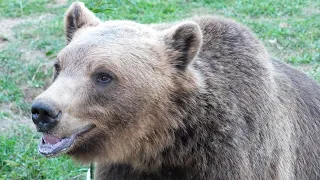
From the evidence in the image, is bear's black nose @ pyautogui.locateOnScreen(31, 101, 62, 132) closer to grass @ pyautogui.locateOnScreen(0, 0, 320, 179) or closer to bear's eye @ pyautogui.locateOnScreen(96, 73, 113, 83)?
bear's eye @ pyautogui.locateOnScreen(96, 73, 113, 83)

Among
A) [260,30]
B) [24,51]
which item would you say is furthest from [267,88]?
[260,30]

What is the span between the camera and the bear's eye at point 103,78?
3.67 m

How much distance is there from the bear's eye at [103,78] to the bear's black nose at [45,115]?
382 mm

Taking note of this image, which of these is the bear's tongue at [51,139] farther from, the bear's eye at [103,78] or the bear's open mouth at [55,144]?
the bear's eye at [103,78]

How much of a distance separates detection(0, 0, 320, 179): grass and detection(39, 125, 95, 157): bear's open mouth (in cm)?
166

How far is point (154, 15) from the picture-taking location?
33.5ft

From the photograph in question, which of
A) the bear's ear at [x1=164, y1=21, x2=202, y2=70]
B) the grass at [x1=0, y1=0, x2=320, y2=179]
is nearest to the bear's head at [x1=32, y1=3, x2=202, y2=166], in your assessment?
the bear's ear at [x1=164, y1=21, x2=202, y2=70]

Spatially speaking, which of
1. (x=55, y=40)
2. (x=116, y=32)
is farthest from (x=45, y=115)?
(x=55, y=40)

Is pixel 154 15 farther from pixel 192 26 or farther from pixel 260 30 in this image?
pixel 192 26

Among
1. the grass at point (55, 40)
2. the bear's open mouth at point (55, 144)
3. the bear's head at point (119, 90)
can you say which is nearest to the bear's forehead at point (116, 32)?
the bear's head at point (119, 90)

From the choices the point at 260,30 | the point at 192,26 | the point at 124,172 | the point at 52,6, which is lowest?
the point at 52,6

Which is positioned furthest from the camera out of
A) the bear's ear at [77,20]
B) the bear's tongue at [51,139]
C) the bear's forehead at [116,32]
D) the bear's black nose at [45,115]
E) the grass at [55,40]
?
the grass at [55,40]

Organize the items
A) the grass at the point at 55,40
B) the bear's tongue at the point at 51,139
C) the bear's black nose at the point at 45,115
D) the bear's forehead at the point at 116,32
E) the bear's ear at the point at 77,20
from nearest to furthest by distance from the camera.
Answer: the bear's black nose at the point at 45,115, the bear's tongue at the point at 51,139, the bear's forehead at the point at 116,32, the bear's ear at the point at 77,20, the grass at the point at 55,40

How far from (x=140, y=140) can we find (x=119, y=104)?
0.98ft
